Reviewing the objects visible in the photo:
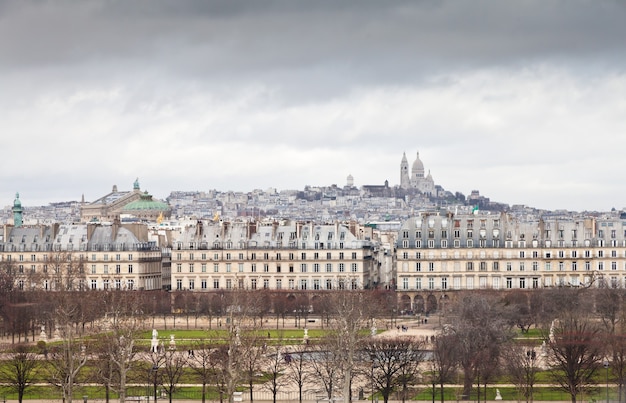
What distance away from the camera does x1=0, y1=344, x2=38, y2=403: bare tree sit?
195ft

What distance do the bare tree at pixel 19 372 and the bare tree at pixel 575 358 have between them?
58.1 ft

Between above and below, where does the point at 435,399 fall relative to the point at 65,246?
below

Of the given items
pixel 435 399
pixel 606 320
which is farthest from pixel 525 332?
pixel 435 399

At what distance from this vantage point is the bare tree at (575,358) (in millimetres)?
58844

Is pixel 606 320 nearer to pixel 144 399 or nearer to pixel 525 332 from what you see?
pixel 525 332

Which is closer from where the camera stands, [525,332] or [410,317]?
[525,332]

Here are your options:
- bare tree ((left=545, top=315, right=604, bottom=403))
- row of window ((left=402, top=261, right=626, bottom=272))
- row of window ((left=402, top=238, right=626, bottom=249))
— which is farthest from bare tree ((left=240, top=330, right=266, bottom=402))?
row of window ((left=402, top=238, right=626, bottom=249))

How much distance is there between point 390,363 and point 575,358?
20.9 ft

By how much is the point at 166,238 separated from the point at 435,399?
72.7 metres

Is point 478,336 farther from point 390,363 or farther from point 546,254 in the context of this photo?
point 546,254

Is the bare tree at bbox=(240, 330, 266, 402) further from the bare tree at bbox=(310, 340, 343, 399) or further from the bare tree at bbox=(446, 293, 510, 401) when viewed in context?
the bare tree at bbox=(446, 293, 510, 401)

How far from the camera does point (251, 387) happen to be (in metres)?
59.0

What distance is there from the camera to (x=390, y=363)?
61.8 m

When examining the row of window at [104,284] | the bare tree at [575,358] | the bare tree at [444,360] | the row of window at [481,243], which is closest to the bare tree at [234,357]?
the bare tree at [444,360]
